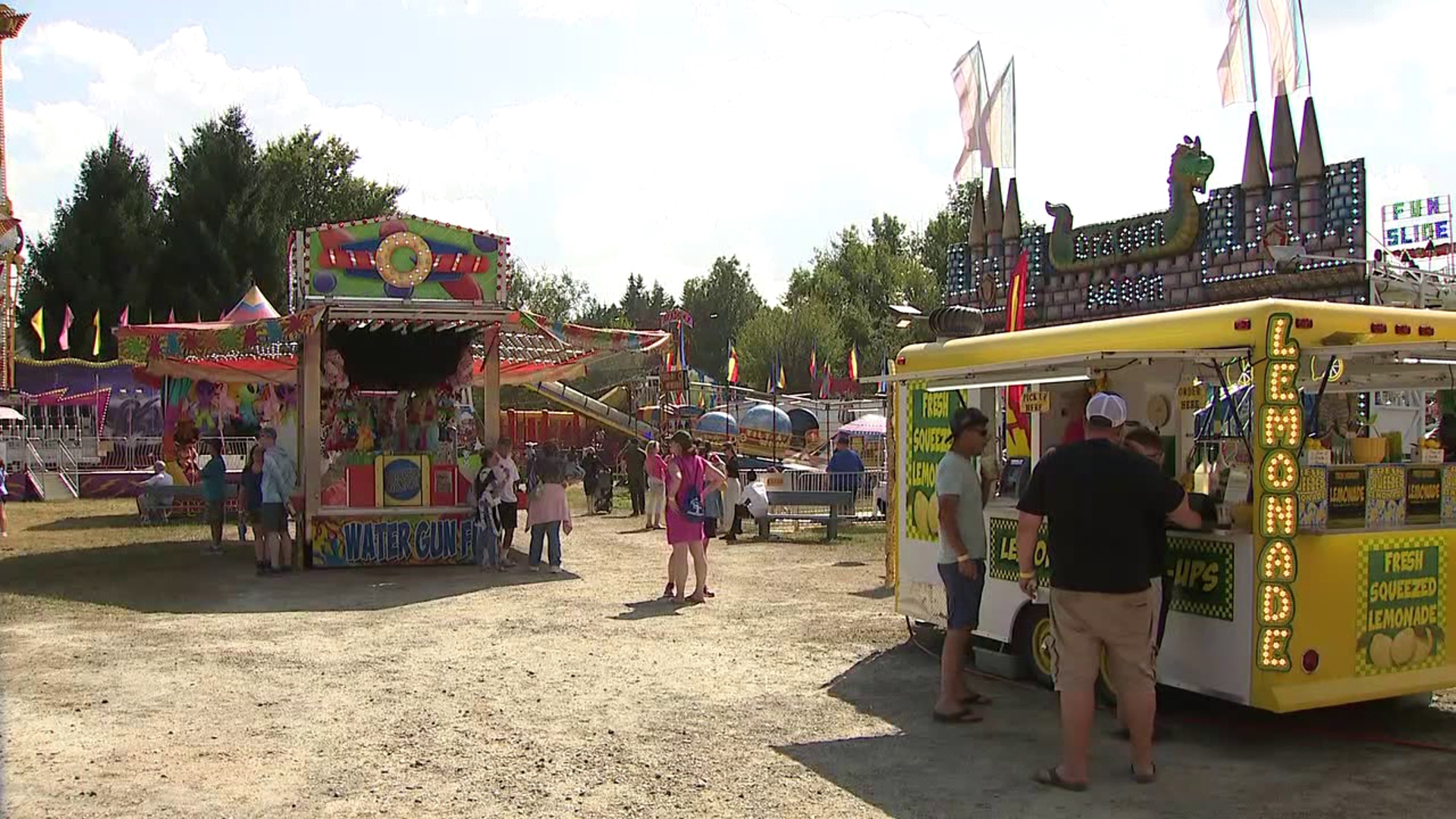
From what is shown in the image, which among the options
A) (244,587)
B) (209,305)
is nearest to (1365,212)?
(244,587)

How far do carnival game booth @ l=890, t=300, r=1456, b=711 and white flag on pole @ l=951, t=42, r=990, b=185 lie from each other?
76.3 feet

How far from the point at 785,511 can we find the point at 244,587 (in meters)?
8.93

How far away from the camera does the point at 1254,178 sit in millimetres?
23281

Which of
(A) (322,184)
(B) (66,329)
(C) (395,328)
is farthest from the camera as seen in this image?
(A) (322,184)

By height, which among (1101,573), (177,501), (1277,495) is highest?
(1277,495)

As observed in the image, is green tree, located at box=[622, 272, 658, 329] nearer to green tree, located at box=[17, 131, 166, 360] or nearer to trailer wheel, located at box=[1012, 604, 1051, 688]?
green tree, located at box=[17, 131, 166, 360]

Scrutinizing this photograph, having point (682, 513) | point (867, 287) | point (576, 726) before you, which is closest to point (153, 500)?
point (682, 513)

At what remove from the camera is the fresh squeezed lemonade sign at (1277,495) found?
6.09 metres

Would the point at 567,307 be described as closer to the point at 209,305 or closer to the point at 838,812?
the point at 209,305

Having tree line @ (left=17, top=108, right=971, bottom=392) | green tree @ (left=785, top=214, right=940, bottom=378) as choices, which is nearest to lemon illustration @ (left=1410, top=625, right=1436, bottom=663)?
tree line @ (left=17, top=108, right=971, bottom=392)

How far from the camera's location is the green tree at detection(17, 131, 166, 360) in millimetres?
43562

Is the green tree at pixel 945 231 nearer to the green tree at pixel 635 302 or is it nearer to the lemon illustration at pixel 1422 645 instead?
the green tree at pixel 635 302

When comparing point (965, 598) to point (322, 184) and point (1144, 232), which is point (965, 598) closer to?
point (1144, 232)

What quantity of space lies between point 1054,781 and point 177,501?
20.1 m
